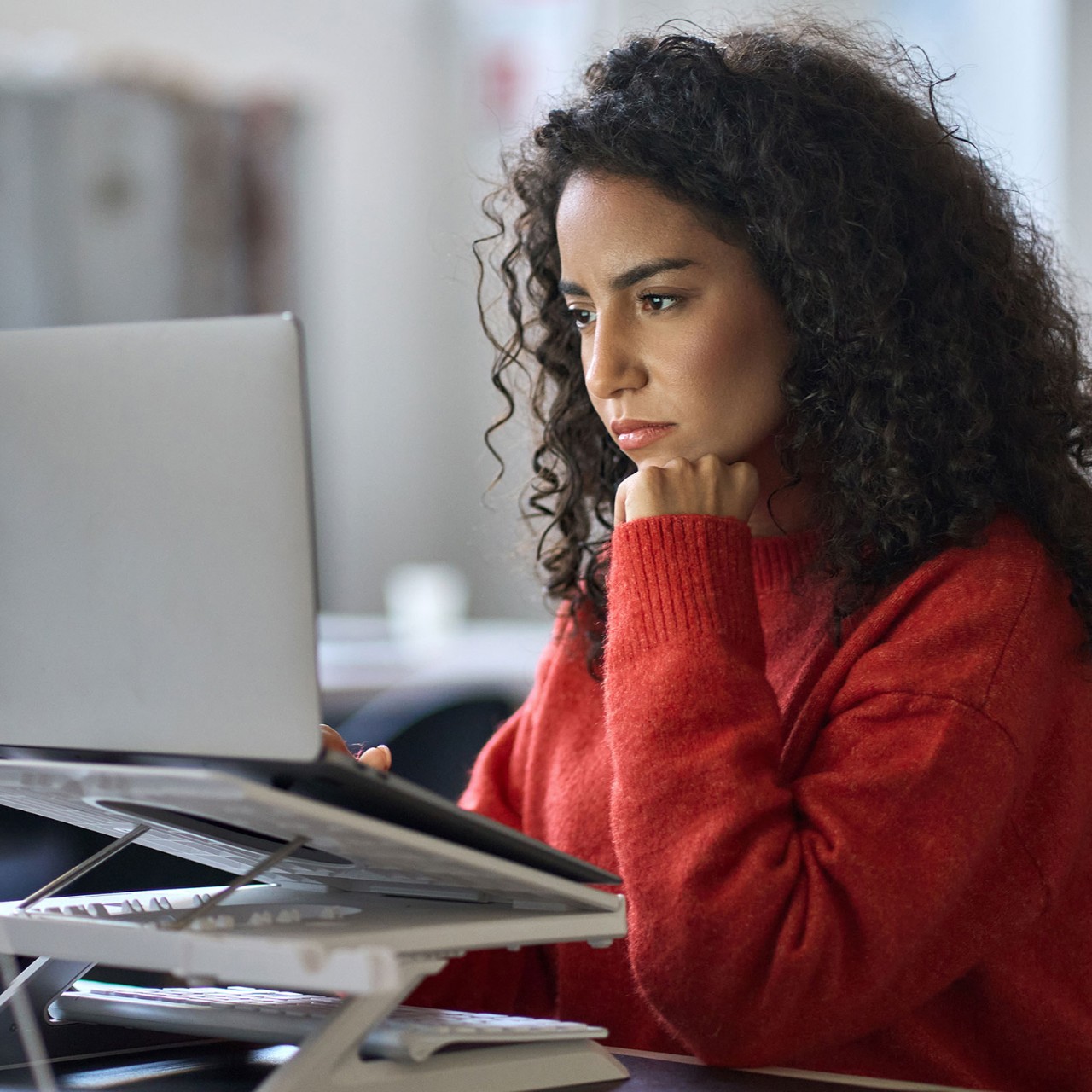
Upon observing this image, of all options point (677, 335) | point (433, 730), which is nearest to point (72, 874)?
point (677, 335)

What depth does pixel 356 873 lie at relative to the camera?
2.64 ft

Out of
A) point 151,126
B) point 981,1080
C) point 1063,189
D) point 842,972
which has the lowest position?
point 981,1080

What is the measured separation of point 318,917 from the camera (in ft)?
2.31

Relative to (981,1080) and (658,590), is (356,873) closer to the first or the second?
(658,590)

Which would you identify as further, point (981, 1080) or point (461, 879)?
point (981, 1080)

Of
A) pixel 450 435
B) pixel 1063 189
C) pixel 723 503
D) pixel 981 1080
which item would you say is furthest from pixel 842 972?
pixel 450 435

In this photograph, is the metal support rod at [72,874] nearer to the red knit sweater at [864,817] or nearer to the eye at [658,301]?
the red knit sweater at [864,817]

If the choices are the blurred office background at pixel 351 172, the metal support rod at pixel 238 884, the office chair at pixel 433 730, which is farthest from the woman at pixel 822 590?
the blurred office background at pixel 351 172

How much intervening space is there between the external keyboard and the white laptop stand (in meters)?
0.01

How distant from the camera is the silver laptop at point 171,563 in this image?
626mm

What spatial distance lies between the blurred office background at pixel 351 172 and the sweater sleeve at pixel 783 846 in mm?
2474

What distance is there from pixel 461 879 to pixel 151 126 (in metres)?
3.35

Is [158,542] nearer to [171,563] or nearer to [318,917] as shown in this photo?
[171,563]

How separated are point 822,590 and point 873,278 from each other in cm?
23
